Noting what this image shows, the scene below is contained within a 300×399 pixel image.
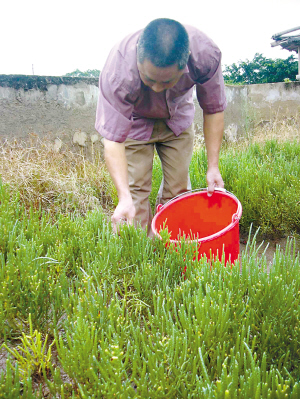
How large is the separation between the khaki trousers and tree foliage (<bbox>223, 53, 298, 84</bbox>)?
1409cm

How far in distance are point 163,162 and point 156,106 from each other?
720mm

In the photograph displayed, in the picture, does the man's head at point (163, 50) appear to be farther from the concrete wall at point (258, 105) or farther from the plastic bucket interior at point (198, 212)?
the concrete wall at point (258, 105)

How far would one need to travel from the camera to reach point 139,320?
1323 millimetres

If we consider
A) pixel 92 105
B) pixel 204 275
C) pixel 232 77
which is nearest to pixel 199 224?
pixel 204 275

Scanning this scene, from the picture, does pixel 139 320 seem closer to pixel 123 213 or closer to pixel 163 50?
pixel 123 213

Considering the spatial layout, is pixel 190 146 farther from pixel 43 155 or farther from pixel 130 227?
pixel 43 155

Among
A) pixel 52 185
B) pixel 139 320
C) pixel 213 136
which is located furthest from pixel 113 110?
pixel 52 185

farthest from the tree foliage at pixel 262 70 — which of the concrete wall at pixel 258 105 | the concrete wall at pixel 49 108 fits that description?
the concrete wall at pixel 49 108

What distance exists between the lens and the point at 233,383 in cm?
92

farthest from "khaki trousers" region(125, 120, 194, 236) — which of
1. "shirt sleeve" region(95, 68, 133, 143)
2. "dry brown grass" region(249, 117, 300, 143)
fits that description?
"dry brown grass" region(249, 117, 300, 143)

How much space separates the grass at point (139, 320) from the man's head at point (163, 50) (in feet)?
2.96

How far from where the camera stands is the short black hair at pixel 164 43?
1.79 meters

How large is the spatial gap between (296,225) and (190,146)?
1.18 meters

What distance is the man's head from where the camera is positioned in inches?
70.4
